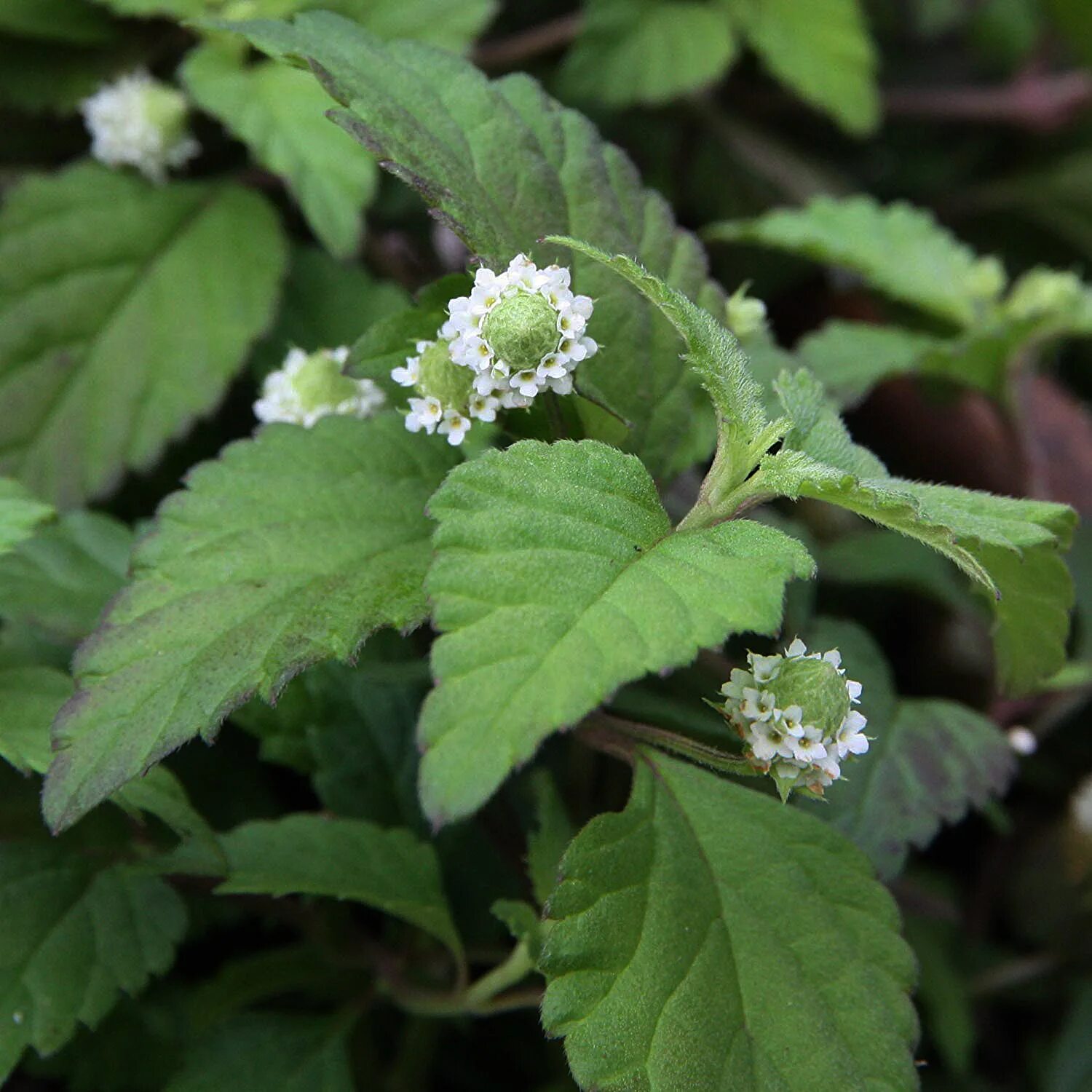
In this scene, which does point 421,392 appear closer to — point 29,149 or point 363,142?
point 363,142

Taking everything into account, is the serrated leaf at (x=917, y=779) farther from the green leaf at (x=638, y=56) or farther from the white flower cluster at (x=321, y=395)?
the green leaf at (x=638, y=56)

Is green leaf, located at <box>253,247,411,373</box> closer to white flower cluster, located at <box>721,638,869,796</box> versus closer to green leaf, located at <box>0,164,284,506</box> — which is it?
green leaf, located at <box>0,164,284,506</box>

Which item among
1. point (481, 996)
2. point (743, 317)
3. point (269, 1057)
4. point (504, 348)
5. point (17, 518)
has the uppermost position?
point (504, 348)

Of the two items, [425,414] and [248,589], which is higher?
[425,414]

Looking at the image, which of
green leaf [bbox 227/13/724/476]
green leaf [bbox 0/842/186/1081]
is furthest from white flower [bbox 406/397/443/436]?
green leaf [bbox 0/842/186/1081]

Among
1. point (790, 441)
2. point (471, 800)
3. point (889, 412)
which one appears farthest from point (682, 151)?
point (471, 800)

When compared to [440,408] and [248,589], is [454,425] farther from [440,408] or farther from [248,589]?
[248,589]

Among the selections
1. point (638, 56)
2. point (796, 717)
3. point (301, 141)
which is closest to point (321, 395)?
point (301, 141)
